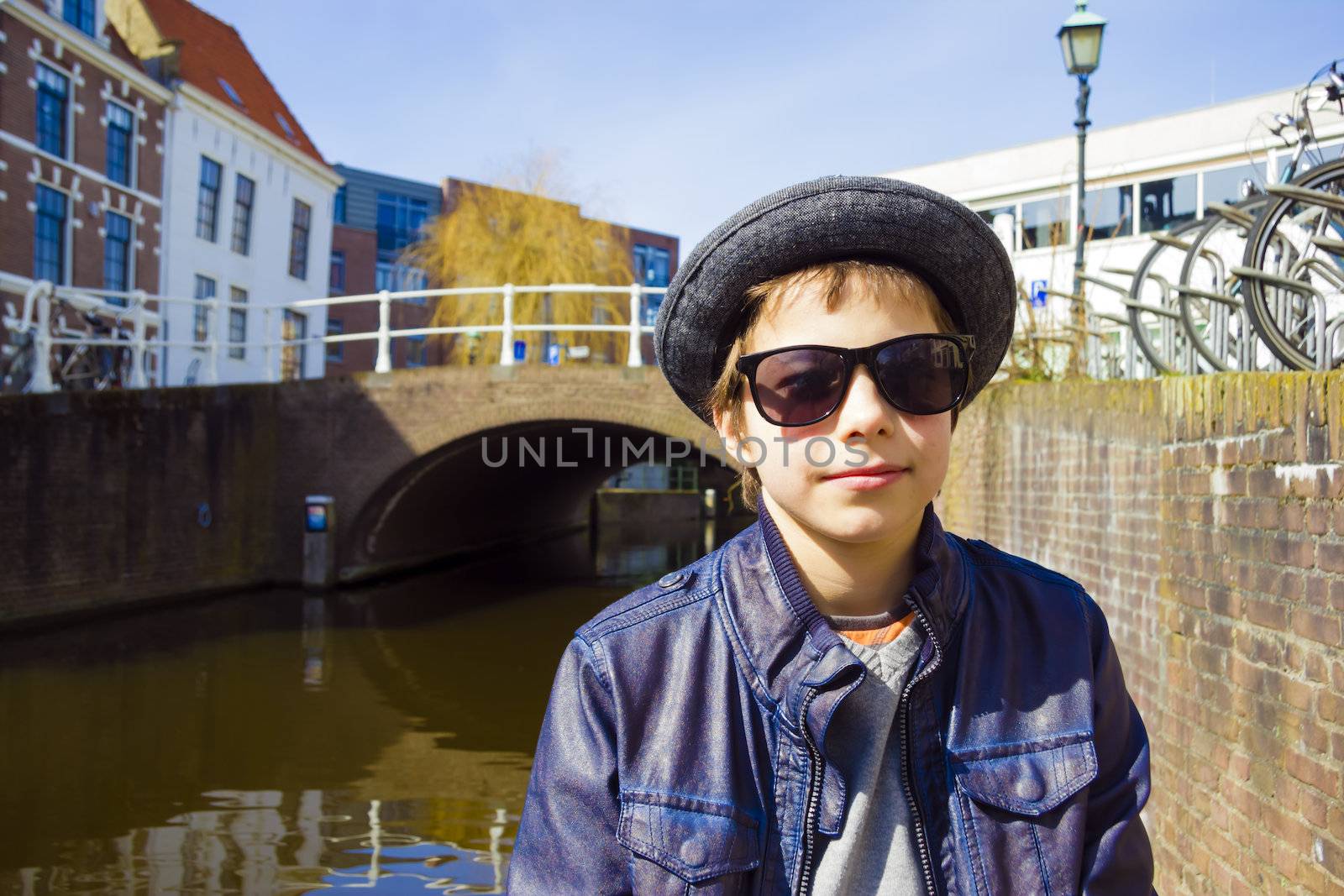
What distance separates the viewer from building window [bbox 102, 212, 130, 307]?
18.4 meters

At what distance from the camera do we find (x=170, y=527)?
38.6 ft

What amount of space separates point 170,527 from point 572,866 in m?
11.8

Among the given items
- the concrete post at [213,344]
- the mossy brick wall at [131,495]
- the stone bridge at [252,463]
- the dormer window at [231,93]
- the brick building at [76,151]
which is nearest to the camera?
the mossy brick wall at [131,495]

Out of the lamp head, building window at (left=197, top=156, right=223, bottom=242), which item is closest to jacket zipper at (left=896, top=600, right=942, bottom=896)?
the lamp head

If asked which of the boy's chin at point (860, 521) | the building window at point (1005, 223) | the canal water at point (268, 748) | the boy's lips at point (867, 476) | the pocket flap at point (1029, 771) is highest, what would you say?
the building window at point (1005, 223)

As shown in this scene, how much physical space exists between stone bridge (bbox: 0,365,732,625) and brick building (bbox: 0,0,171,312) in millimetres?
5579

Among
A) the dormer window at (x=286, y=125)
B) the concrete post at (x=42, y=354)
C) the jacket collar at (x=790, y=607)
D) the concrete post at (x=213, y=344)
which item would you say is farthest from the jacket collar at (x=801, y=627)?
the dormer window at (x=286, y=125)

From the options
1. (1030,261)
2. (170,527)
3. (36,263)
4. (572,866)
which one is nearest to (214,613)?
(170,527)

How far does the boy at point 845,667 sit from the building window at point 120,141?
19866mm

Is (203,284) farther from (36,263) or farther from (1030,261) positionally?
(1030,261)

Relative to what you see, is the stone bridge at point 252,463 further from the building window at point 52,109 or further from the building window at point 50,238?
the building window at point 52,109

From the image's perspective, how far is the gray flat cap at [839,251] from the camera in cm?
135

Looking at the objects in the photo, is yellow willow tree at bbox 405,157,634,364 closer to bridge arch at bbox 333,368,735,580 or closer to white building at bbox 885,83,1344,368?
bridge arch at bbox 333,368,735,580

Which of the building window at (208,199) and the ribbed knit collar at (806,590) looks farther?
the building window at (208,199)
